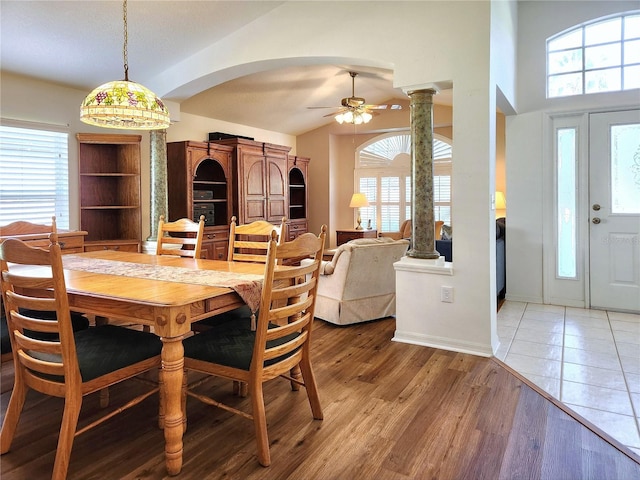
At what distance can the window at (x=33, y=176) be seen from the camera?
4.14 meters

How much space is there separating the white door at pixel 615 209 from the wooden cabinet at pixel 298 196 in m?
4.43

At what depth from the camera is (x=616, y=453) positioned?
2078 mm

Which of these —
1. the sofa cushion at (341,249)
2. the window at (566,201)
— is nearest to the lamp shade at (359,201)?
the window at (566,201)

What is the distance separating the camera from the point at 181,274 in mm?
2562

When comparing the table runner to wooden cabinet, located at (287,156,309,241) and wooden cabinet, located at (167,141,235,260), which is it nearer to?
wooden cabinet, located at (167,141,235,260)

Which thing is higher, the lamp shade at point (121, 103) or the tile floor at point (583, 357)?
the lamp shade at point (121, 103)

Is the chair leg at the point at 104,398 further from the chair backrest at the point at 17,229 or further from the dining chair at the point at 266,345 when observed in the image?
the chair backrest at the point at 17,229

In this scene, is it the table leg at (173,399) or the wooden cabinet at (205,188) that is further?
the wooden cabinet at (205,188)

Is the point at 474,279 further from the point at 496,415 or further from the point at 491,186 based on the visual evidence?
the point at 496,415

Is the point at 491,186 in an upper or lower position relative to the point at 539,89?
lower

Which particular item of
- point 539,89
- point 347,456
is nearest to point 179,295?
point 347,456

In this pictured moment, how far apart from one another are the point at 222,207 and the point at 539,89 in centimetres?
425

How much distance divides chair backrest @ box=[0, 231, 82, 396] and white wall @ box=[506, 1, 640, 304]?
4.65 m

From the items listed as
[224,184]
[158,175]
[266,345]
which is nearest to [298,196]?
[224,184]
